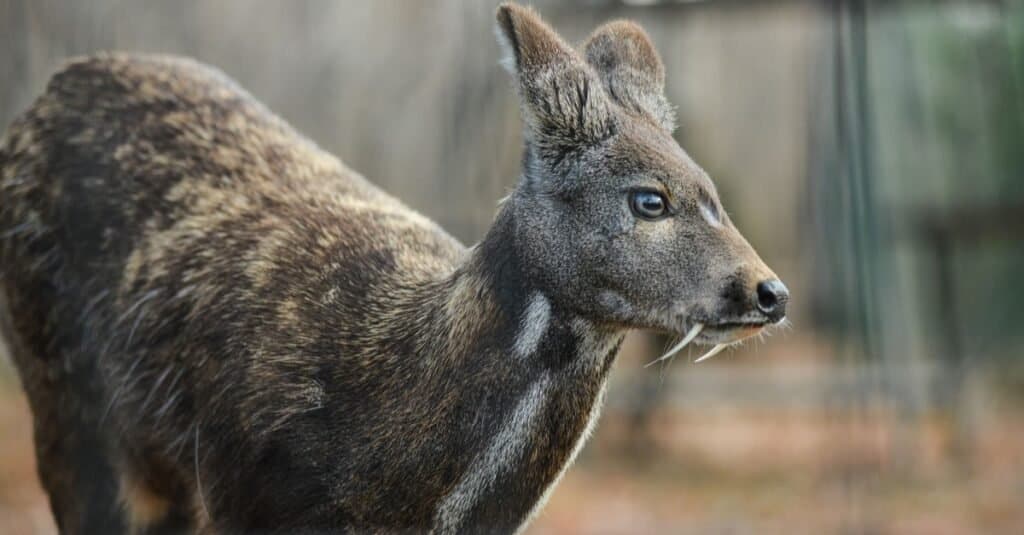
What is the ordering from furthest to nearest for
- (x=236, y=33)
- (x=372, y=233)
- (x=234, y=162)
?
(x=236, y=33) → (x=234, y=162) → (x=372, y=233)

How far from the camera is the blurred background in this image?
29.3ft

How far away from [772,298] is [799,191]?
1003cm

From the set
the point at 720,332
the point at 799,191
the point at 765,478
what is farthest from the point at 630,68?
the point at 799,191

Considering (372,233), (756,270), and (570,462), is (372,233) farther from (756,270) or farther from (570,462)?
(756,270)

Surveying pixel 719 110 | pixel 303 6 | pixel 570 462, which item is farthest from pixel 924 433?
pixel 570 462

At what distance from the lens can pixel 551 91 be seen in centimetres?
430

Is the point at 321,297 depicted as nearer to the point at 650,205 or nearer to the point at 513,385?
the point at 513,385

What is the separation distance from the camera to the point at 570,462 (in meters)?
4.40

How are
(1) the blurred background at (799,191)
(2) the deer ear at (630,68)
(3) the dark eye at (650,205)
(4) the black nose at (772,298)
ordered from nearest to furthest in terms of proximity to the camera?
(4) the black nose at (772,298), (3) the dark eye at (650,205), (2) the deer ear at (630,68), (1) the blurred background at (799,191)

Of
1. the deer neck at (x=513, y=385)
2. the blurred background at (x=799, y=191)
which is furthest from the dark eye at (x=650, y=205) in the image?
the blurred background at (x=799, y=191)

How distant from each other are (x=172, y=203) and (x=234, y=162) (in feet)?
0.99

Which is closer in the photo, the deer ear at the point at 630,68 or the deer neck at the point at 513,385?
the deer neck at the point at 513,385

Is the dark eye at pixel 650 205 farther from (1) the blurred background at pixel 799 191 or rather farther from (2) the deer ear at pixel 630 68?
(1) the blurred background at pixel 799 191

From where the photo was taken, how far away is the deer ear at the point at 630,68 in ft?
15.2
